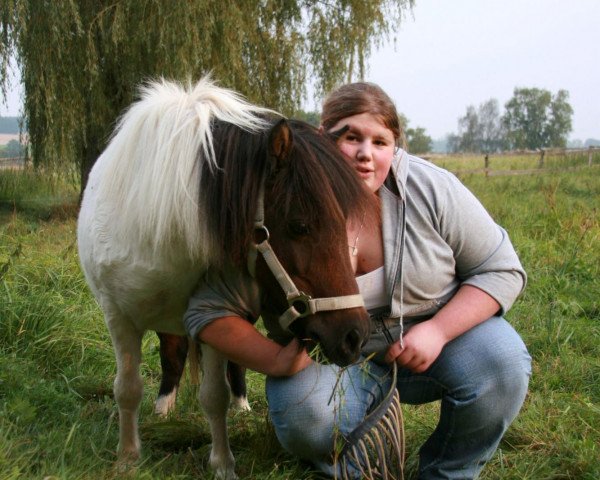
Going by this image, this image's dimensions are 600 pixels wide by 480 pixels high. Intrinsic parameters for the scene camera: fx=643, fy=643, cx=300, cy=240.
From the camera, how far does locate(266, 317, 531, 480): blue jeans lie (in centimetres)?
228

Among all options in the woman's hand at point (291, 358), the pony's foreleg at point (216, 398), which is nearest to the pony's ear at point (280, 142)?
the woman's hand at point (291, 358)

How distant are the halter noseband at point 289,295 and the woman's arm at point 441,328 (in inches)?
14.4

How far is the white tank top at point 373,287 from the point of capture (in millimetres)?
2359

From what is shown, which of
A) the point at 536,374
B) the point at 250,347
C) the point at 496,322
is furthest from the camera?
the point at 536,374

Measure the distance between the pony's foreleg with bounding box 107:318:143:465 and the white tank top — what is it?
3.20 ft

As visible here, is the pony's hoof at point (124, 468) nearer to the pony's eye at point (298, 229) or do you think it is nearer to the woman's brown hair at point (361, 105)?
the pony's eye at point (298, 229)

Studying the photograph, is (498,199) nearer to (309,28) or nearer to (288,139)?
(309,28)

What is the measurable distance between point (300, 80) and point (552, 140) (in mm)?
74601

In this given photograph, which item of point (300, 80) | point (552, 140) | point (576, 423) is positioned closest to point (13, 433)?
point (576, 423)

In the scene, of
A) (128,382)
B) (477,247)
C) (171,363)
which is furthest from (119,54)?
(477,247)

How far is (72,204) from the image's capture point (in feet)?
36.8

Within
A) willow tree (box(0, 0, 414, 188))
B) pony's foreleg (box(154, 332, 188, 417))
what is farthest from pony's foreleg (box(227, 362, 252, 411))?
willow tree (box(0, 0, 414, 188))

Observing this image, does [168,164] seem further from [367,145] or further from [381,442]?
[381,442]

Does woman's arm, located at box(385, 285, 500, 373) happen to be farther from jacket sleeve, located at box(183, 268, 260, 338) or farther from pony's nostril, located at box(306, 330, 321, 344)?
jacket sleeve, located at box(183, 268, 260, 338)
